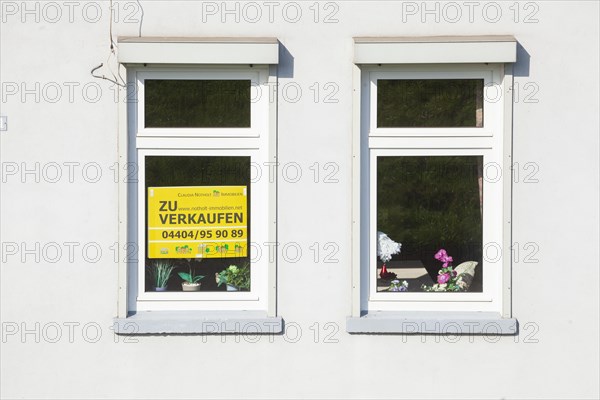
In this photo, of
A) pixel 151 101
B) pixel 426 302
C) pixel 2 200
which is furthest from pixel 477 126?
pixel 2 200

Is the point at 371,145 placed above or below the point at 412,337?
above

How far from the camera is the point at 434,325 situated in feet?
24.8

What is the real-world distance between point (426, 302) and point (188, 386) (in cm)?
174

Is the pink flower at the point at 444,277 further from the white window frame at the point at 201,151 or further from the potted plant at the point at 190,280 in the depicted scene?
the potted plant at the point at 190,280

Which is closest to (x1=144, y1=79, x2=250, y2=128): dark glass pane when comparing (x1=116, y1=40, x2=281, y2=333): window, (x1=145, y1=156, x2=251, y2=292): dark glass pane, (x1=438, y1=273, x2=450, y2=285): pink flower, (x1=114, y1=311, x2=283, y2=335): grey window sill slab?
(x1=116, y1=40, x2=281, y2=333): window

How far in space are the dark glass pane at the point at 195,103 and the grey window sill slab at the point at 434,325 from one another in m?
1.58

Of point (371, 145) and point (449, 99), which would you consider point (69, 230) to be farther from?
point (449, 99)

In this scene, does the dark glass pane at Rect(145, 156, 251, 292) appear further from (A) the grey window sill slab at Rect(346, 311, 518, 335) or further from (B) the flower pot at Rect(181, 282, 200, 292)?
(A) the grey window sill slab at Rect(346, 311, 518, 335)

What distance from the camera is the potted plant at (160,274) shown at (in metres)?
7.70

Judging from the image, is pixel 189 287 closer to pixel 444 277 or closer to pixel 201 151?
pixel 201 151

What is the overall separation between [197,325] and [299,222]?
986 mm

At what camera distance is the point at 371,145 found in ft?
25.0

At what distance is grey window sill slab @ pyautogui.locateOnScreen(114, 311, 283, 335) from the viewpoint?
24.7 ft

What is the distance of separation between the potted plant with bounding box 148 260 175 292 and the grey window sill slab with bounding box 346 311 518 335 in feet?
4.25
